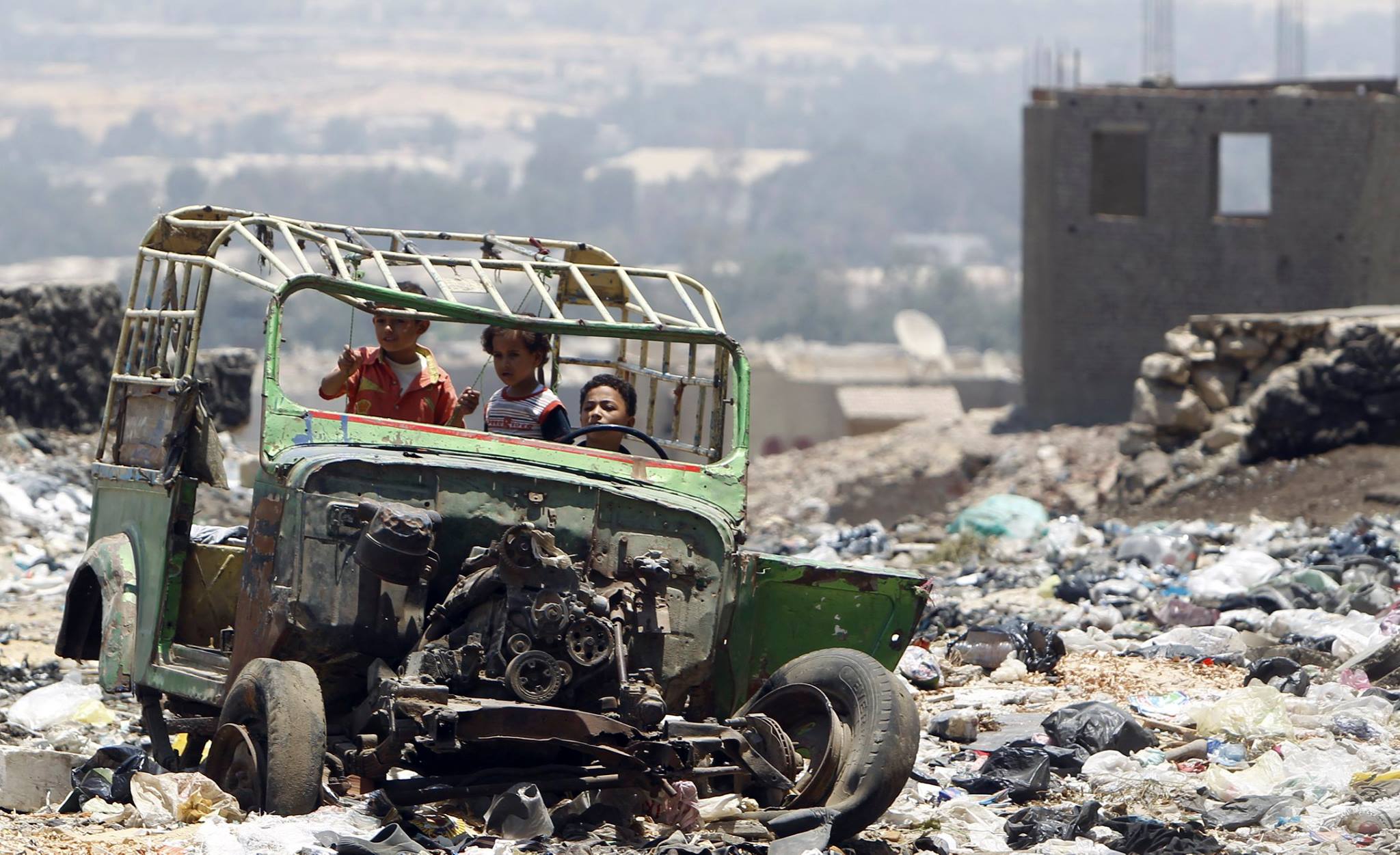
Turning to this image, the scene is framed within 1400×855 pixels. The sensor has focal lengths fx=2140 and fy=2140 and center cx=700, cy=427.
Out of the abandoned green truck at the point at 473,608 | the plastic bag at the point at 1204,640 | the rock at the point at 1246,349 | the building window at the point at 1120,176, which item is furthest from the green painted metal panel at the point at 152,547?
the building window at the point at 1120,176

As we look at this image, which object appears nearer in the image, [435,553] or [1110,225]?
[435,553]

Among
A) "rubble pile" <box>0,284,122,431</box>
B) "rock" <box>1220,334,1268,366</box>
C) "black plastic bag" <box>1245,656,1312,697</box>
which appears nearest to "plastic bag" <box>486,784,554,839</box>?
"black plastic bag" <box>1245,656,1312,697</box>

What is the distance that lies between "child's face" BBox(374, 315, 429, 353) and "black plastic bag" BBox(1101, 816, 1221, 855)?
2.95 metres

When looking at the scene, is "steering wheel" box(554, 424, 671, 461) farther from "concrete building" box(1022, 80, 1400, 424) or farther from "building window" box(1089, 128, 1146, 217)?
"building window" box(1089, 128, 1146, 217)

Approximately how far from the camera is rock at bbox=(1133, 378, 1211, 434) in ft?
56.4

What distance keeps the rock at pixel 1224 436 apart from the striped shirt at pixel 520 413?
32.5 feet

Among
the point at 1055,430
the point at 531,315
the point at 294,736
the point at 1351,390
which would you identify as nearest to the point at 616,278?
the point at 531,315

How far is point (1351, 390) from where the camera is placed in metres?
15.7

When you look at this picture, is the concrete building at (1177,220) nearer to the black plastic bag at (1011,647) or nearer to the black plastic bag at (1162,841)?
the black plastic bag at (1011,647)

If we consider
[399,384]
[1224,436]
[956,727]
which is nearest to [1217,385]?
[1224,436]

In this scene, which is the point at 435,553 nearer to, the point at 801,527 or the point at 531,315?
the point at 531,315

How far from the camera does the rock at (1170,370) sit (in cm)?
1728

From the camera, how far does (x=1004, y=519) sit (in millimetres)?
15031

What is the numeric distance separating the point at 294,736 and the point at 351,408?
6.18 feet
